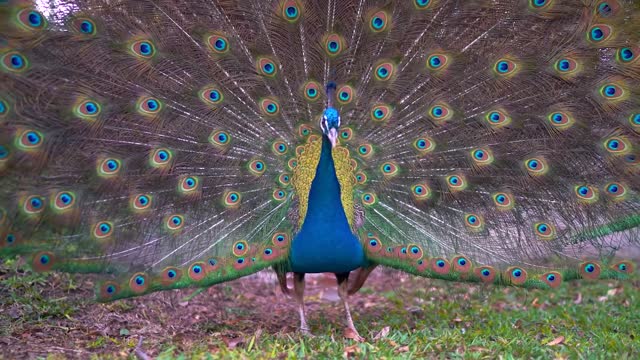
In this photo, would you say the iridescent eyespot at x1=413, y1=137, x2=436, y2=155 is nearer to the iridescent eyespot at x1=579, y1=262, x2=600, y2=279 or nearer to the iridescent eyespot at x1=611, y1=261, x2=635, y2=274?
the iridescent eyespot at x1=579, y1=262, x2=600, y2=279

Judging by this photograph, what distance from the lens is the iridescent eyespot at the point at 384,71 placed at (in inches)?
192

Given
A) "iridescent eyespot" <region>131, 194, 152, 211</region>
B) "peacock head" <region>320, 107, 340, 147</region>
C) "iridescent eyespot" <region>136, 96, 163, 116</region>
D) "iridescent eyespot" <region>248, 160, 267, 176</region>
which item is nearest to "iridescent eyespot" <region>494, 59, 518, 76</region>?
"peacock head" <region>320, 107, 340, 147</region>

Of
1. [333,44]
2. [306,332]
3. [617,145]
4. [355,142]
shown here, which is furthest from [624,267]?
[333,44]

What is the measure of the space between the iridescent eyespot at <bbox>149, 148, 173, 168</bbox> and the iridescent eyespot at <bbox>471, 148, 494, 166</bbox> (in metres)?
2.19

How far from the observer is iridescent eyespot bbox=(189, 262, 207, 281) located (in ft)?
14.5

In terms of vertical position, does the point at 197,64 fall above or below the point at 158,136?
above

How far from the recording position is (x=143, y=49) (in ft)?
14.4

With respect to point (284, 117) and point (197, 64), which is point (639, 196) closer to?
point (284, 117)

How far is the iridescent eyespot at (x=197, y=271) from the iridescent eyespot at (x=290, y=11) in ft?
5.93

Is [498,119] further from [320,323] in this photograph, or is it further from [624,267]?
[320,323]

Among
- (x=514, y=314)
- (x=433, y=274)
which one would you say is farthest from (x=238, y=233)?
(x=514, y=314)

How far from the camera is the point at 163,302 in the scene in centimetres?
580

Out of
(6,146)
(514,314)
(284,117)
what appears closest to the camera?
(6,146)

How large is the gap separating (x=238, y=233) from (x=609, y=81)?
284 centimetres
